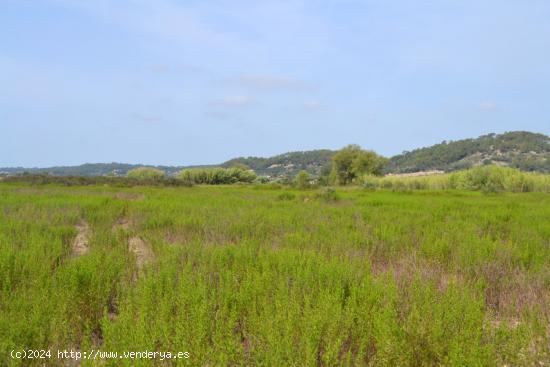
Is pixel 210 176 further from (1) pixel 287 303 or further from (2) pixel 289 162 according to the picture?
(2) pixel 289 162

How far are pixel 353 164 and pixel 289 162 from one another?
102490mm

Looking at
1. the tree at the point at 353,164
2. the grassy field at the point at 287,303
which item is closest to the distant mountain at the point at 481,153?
the tree at the point at 353,164

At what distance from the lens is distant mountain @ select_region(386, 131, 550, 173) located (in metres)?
107

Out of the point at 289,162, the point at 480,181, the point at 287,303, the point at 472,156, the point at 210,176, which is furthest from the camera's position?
the point at 289,162

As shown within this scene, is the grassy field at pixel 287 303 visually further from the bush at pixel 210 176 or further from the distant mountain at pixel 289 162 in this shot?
the distant mountain at pixel 289 162

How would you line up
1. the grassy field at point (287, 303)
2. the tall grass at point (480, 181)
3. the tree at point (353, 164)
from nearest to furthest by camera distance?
the grassy field at point (287, 303)
the tall grass at point (480, 181)
the tree at point (353, 164)

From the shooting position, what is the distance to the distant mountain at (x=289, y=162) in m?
152

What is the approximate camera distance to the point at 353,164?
66312 millimetres

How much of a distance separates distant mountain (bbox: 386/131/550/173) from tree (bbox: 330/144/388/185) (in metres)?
51.1

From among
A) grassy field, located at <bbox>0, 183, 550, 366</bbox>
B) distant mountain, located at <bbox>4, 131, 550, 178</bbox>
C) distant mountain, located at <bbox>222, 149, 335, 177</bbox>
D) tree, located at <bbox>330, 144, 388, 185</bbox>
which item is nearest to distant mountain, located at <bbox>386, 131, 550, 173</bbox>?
distant mountain, located at <bbox>4, 131, 550, 178</bbox>

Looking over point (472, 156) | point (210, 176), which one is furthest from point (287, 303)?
point (472, 156)

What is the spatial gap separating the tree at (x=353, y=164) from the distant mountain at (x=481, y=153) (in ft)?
168

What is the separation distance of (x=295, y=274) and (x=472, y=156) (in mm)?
127600

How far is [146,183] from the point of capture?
4500 centimetres
